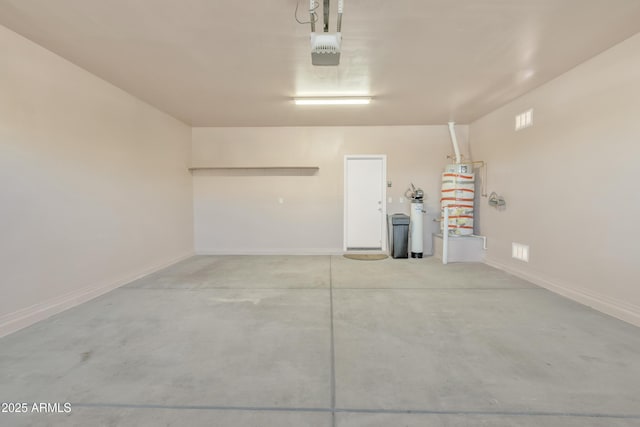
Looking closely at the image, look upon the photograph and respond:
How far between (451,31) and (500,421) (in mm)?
2955

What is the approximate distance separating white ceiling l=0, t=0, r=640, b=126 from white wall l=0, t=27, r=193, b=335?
303 millimetres

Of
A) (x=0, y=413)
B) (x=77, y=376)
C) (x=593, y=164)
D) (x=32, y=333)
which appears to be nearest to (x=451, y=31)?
(x=593, y=164)

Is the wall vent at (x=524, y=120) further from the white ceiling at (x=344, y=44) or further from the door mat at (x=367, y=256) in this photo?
the door mat at (x=367, y=256)

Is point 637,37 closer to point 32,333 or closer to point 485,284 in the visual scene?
point 485,284

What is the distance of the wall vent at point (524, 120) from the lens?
3.98 metres

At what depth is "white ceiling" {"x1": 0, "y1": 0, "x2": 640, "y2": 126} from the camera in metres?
2.22

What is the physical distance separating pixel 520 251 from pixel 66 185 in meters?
5.97

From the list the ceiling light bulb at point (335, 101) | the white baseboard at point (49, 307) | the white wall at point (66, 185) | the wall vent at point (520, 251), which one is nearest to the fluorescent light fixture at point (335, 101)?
the ceiling light bulb at point (335, 101)

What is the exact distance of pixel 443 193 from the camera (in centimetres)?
539

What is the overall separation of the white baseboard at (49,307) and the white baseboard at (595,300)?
5696 mm

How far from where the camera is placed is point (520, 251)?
13.8 feet

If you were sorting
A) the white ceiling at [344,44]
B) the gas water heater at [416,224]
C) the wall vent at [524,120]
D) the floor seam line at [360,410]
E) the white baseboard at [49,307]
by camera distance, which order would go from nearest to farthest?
the floor seam line at [360,410] < the white ceiling at [344,44] < the white baseboard at [49,307] < the wall vent at [524,120] < the gas water heater at [416,224]

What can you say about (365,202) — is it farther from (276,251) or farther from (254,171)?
(254,171)

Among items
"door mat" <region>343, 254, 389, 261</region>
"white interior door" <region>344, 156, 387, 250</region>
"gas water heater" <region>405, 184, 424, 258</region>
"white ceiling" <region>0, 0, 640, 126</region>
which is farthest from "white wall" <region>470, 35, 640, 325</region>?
"white interior door" <region>344, 156, 387, 250</region>
